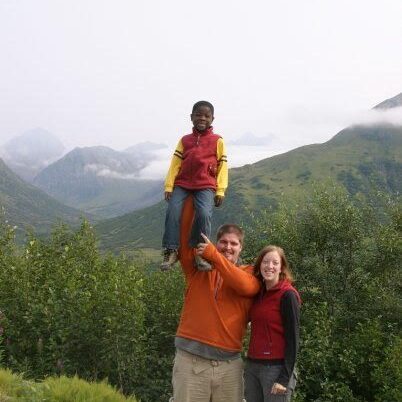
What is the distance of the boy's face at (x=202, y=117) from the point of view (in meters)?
7.03

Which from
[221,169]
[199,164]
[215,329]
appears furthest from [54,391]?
[221,169]

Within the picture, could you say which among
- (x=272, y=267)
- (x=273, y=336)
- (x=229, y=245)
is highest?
(x=229, y=245)

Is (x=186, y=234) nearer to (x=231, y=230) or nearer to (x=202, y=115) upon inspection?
(x=231, y=230)

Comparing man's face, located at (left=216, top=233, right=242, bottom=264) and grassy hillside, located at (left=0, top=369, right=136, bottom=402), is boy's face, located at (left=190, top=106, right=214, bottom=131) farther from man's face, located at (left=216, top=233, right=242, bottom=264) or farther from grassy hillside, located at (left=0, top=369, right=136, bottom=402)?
grassy hillside, located at (left=0, top=369, right=136, bottom=402)

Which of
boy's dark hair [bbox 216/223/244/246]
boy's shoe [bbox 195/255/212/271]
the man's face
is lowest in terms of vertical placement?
boy's shoe [bbox 195/255/212/271]

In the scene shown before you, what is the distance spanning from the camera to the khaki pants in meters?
6.03

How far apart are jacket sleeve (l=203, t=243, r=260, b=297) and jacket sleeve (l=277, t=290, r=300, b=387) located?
1.64 ft

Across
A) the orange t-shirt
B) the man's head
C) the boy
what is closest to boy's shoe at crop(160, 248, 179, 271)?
the boy

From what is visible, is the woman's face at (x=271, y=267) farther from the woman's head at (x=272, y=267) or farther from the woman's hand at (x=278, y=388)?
the woman's hand at (x=278, y=388)

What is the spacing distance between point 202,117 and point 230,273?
8.31 ft

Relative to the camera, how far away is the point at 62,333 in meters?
15.6

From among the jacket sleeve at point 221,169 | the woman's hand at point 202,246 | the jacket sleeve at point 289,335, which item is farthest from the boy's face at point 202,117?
the jacket sleeve at point 289,335

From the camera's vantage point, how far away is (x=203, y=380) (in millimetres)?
6039

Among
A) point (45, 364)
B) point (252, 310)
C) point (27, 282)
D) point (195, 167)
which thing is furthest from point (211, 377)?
point (27, 282)
